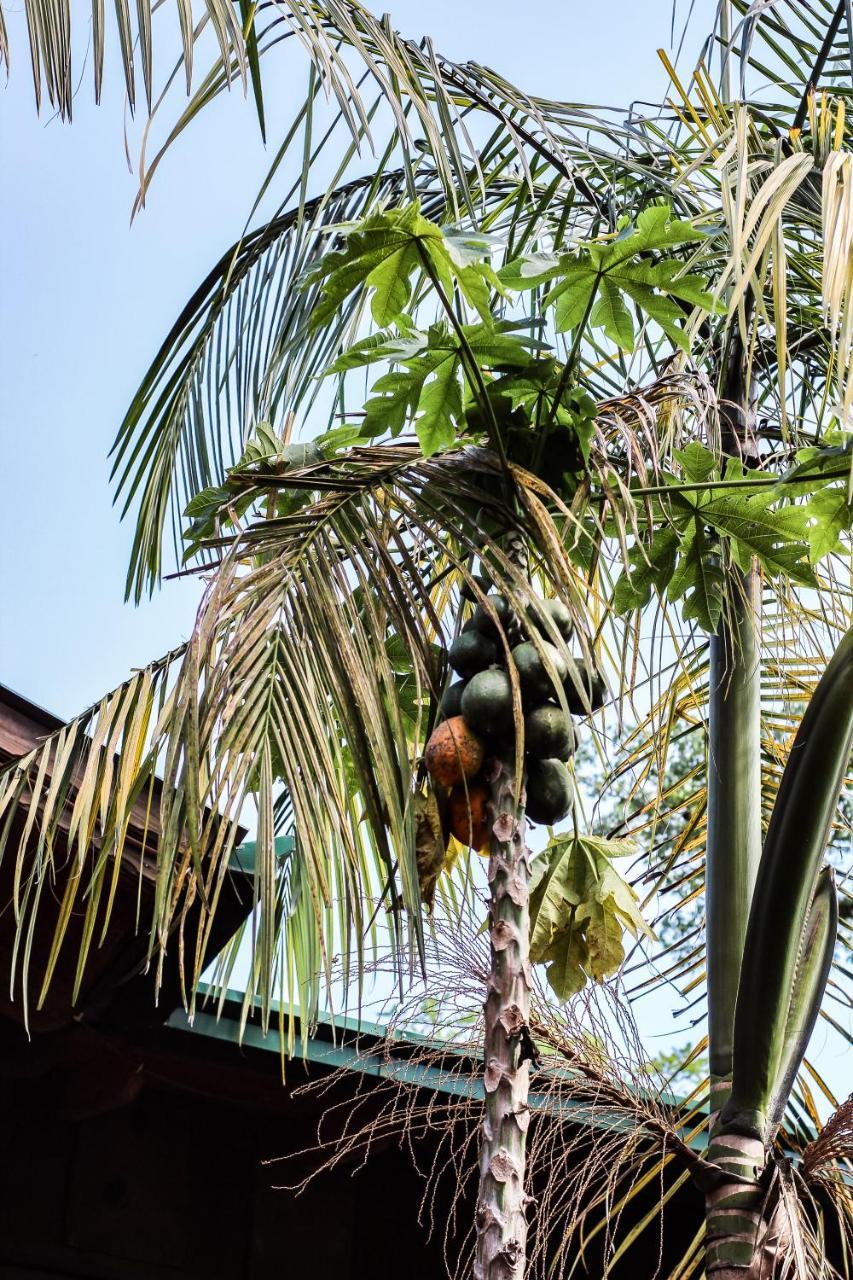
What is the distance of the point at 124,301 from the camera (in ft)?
23.3

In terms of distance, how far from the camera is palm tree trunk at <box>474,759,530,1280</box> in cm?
187

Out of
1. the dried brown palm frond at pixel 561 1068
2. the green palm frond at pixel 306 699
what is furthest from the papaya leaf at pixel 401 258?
the dried brown palm frond at pixel 561 1068

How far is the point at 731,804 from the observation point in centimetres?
291

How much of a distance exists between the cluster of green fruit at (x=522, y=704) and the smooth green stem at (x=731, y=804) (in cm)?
64

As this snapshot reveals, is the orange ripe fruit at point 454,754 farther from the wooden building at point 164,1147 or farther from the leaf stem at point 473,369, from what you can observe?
the wooden building at point 164,1147

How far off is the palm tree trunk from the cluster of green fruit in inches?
2.6

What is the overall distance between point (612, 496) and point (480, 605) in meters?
0.30

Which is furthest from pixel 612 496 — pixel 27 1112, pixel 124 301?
pixel 124 301

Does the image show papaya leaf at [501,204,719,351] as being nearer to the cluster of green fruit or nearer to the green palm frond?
the green palm frond

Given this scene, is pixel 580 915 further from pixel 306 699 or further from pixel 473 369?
pixel 473 369

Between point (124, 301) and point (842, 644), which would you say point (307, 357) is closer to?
point (842, 644)

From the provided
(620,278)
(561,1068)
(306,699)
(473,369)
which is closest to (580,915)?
(561,1068)

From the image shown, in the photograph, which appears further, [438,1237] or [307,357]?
[438,1237]

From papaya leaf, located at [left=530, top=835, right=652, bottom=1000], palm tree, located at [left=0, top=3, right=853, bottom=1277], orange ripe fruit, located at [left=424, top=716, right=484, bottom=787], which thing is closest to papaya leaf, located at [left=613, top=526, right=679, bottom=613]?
palm tree, located at [left=0, top=3, right=853, bottom=1277]
